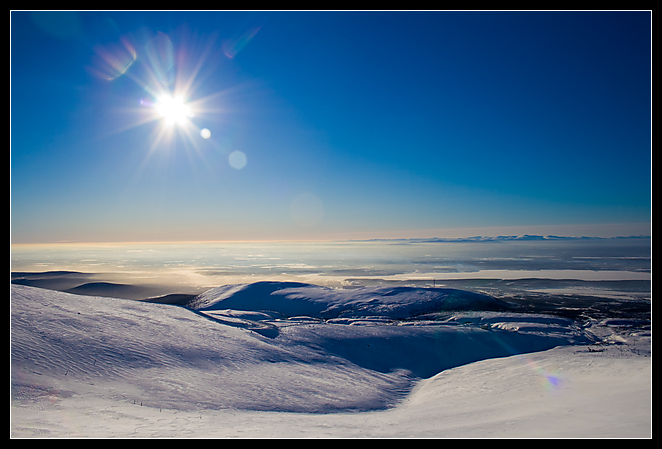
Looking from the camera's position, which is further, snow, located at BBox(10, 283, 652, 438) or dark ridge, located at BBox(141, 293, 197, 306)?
dark ridge, located at BBox(141, 293, 197, 306)

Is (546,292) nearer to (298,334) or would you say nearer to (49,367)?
(298,334)

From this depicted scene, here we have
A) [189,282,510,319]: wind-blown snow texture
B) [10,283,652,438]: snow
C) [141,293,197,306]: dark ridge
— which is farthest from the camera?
[141,293,197,306]: dark ridge

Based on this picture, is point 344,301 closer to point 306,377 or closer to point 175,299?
point 306,377

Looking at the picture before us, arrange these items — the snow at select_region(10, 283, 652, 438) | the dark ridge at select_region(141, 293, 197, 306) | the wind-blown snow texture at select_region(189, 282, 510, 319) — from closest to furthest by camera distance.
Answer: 1. the snow at select_region(10, 283, 652, 438)
2. the wind-blown snow texture at select_region(189, 282, 510, 319)
3. the dark ridge at select_region(141, 293, 197, 306)

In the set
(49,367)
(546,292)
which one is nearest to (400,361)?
(49,367)

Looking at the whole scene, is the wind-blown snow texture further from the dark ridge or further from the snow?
the snow

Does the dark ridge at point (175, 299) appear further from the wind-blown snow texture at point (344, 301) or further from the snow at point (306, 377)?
the snow at point (306, 377)

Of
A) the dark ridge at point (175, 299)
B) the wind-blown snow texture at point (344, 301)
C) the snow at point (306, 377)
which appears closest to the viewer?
the snow at point (306, 377)

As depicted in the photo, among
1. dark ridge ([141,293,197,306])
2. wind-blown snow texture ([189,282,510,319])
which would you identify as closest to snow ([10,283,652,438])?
wind-blown snow texture ([189,282,510,319])

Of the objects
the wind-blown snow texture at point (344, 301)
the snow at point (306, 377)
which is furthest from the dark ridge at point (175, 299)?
the snow at point (306, 377)

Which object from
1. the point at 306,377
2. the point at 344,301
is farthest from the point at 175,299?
the point at 306,377
